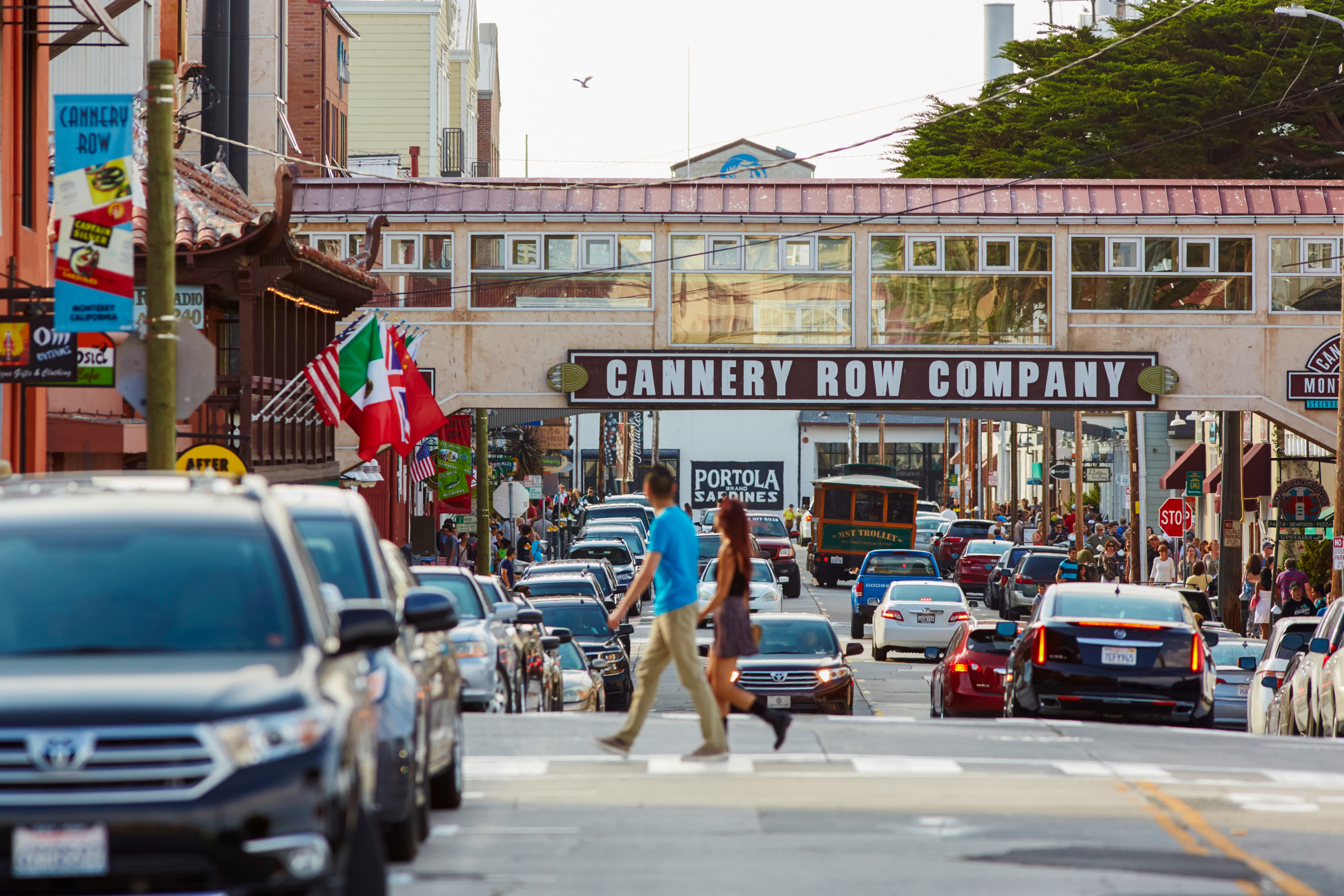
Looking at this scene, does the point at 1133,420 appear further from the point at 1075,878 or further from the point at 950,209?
the point at 1075,878

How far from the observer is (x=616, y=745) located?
38.9 ft

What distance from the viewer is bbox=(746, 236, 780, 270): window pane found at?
1302 inches

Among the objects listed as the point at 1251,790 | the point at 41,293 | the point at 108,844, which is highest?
the point at 41,293

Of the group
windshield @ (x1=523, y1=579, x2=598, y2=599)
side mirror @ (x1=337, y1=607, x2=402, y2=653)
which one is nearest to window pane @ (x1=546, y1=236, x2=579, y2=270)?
windshield @ (x1=523, y1=579, x2=598, y2=599)

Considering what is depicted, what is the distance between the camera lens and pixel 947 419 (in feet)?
356

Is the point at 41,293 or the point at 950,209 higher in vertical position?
the point at 950,209

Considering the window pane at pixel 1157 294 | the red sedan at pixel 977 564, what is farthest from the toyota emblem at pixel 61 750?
the red sedan at pixel 977 564

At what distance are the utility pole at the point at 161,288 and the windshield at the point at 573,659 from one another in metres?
8.08

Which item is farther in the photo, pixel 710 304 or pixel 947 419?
pixel 947 419

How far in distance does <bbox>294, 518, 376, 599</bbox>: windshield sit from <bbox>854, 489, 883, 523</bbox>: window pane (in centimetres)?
4515

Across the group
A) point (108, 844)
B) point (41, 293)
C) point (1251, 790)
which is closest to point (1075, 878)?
point (1251, 790)

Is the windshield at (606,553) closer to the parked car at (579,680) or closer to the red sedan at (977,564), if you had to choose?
the red sedan at (977,564)

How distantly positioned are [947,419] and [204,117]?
73.0 metres

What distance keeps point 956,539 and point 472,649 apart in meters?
46.6
